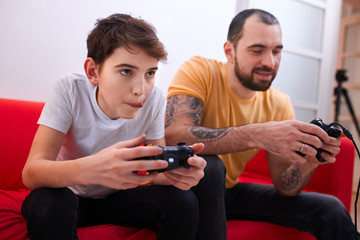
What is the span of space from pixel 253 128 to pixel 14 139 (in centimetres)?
89

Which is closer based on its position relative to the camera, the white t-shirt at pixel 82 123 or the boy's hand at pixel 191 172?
the boy's hand at pixel 191 172

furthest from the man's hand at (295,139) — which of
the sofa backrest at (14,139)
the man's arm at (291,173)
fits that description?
the sofa backrest at (14,139)

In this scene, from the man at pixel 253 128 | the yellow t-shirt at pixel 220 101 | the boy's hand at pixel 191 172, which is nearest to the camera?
the boy's hand at pixel 191 172

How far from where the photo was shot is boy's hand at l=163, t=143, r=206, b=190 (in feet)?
2.46

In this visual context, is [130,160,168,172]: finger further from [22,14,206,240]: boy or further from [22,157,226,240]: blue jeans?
[22,157,226,240]: blue jeans

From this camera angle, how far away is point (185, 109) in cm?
119

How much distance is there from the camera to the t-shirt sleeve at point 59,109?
2.79 feet

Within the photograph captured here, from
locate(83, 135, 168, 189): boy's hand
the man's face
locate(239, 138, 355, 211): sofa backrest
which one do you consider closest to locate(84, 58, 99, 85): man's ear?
locate(83, 135, 168, 189): boy's hand

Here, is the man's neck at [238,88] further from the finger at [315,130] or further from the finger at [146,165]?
the finger at [146,165]

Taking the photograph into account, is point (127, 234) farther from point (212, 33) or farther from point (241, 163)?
point (212, 33)

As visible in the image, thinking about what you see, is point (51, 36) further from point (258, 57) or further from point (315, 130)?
point (315, 130)

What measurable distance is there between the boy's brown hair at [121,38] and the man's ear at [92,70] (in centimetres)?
1

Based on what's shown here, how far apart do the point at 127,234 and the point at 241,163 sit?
571mm

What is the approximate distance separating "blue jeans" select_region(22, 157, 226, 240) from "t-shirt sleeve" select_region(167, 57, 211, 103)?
348 mm
